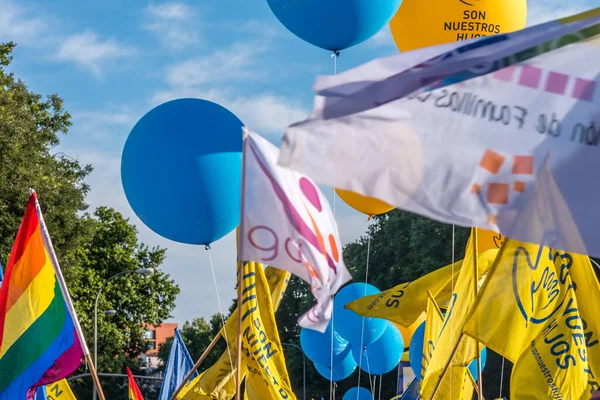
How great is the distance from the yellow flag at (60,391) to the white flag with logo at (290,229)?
4.72 metres

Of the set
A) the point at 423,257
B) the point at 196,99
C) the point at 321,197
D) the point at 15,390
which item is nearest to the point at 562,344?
the point at 321,197

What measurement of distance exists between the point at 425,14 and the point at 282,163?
280 inches

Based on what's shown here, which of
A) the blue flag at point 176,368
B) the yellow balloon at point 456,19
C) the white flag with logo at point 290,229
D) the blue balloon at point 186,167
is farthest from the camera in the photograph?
the blue flag at point 176,368

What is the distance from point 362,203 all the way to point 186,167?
4526mm

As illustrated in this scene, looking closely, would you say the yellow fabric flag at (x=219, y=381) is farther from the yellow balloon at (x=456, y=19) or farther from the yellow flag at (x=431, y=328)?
the yellow balloon at (x=456, y=19)

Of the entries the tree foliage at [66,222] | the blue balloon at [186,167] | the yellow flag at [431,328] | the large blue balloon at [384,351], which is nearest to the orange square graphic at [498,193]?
the blue balloon at [186,167]

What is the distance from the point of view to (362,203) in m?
13.7

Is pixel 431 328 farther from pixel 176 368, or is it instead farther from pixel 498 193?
pixel 498 193

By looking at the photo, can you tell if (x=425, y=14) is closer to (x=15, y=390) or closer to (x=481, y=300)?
(x=481, y=300)

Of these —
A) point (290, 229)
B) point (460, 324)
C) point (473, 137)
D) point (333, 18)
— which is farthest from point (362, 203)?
point (473, 137)

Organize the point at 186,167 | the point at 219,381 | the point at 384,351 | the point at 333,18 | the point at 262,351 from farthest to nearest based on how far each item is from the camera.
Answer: the point at 384,351, the point at 219,381, the point at 262,351, the point at 333,18, the point at 186,167

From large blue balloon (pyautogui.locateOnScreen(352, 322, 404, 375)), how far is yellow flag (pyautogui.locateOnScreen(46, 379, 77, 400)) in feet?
24.9

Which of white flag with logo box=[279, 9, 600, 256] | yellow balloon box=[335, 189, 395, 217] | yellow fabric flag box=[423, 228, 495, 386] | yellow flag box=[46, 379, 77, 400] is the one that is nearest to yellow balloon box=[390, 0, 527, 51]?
yellow balloon box=[335, 189, 395, 217]

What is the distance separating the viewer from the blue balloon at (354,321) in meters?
17.9
